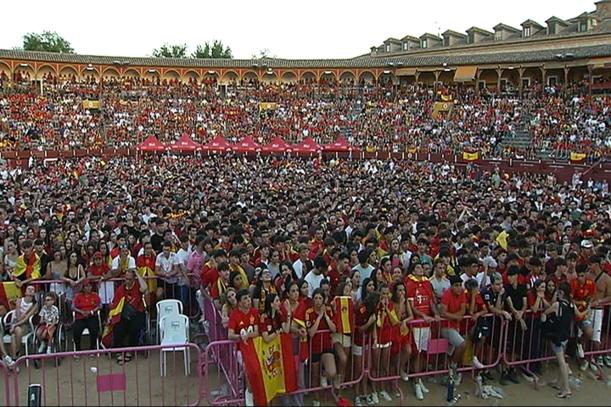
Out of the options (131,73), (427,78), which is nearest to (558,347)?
(427,78)

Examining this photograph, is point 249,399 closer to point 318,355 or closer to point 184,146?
point 318,355

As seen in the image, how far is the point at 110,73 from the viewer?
50188 mm

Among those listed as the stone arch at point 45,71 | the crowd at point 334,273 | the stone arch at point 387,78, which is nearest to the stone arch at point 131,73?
the stone arch at point 45,71

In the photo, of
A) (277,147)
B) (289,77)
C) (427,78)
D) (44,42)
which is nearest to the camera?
(277,147)

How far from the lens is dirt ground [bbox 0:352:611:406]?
7.01m

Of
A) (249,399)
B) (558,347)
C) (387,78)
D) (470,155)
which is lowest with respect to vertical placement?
(249,399)

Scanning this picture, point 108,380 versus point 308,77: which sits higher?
point 308,77

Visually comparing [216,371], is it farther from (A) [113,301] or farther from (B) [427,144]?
(B) [427,144]

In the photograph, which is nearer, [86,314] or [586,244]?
[86,314]

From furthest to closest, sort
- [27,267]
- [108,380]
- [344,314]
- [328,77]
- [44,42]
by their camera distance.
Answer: [44,42]
[328,77]
[27,267]
[344,314]
[108,380]

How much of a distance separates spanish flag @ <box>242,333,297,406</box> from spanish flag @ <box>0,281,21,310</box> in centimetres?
401

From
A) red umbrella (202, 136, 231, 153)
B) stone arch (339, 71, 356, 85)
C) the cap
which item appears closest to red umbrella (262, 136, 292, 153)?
red umbrella (202, 136, 231, 153)

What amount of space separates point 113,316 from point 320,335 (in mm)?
3162

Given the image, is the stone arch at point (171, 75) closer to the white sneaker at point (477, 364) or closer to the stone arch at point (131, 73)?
the stone arch at point (131, 73)
